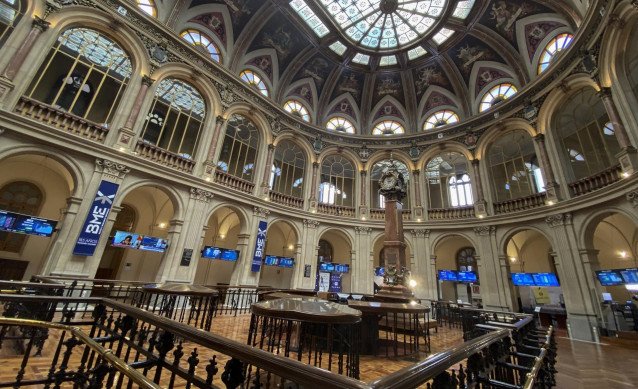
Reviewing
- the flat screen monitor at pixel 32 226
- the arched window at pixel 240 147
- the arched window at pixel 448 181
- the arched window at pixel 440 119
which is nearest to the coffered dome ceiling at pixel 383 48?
the arched window at pixel 440 119

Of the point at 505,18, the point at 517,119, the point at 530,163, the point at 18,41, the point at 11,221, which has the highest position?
the point at 505,18

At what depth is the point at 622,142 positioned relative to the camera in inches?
363

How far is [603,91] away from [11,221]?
2055 cm

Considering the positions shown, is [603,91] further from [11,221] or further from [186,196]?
[11,221]

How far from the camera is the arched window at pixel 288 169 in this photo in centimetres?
1616

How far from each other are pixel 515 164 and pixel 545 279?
6667mm

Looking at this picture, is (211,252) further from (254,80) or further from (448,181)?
(448,181)

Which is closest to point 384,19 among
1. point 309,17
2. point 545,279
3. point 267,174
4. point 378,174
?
point 309,17

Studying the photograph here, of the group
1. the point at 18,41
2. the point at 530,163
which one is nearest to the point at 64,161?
the point at 18,41

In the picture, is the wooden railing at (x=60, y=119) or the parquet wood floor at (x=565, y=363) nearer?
the parquet wood floor at (x=565, y=363)

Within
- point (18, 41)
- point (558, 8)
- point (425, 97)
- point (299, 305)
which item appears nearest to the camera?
point (299, 305)

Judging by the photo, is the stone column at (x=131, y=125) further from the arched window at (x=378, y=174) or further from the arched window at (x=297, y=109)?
the arched window at (x=378, y=174)

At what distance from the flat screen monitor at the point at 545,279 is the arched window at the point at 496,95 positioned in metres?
9.27

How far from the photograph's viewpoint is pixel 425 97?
18.4 meters
